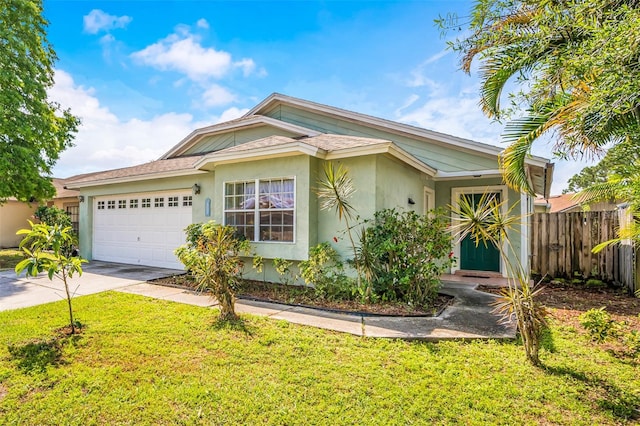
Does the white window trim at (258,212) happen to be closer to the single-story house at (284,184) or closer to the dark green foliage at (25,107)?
the single-story house at (284,184)

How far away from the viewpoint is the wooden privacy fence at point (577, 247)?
29.1ft

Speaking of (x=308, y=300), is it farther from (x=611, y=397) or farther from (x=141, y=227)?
(x=141, y=227)

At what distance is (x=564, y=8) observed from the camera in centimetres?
384

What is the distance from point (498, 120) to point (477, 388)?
4.19 m

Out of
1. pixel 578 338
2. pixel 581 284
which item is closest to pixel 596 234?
pixel 581 284

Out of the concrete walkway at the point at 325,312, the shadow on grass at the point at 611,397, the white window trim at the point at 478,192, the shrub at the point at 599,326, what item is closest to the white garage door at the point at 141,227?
the concrete walkway at the point at 325,312

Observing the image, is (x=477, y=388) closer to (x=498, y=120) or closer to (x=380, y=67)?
(x=498, y=120)

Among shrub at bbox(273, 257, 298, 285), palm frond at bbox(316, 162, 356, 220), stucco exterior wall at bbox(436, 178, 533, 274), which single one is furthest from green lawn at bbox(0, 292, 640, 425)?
stucco exterior wall at bbox(436, 178, 533, 274)

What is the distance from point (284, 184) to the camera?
7871 millimetres

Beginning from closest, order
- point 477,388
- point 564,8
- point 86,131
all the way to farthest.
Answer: point 477,388, point 564,8, point 86,131

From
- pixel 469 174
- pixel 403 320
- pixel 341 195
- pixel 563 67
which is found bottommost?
pixel 403 320

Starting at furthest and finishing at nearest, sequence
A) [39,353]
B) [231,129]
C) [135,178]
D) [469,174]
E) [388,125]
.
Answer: [231,129] → [135,178] → [388,125] → [469,174] → [39,353]

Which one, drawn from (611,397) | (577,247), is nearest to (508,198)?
(577,247)

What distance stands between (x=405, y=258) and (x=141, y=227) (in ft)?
31.8
